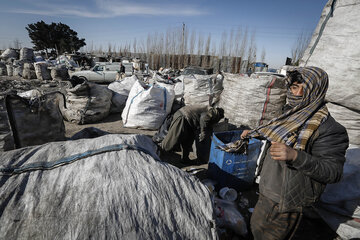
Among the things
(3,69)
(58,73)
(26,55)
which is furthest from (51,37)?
(58,73)

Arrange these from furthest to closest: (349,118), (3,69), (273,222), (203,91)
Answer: (3,69)
(203,91)
(349,118)
(273,222)

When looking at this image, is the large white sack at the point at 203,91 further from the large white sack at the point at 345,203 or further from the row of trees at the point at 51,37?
the row of trees at the point at 51,37

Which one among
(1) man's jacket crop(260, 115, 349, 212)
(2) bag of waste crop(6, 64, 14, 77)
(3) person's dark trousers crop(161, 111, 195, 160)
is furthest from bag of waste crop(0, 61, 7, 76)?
(1) man's jacket crop(260, 115, 349, 212)

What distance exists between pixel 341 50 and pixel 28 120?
3068 millimetres

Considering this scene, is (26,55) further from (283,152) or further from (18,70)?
(283,152)

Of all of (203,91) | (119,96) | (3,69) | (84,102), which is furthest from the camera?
(3,69)

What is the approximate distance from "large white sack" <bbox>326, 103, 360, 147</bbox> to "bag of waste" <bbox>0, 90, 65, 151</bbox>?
10.2 feet

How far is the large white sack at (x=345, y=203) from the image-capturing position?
5.19 feet

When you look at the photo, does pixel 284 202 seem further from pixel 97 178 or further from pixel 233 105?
pixel 233 105

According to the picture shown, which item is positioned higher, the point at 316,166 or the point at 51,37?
the point at 51,37

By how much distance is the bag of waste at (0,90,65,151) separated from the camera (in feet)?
5.28

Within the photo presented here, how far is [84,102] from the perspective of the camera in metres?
3.81

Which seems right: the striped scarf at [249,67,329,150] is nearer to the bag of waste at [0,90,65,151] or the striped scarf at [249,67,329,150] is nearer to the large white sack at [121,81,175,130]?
the bag of waste at [0,90,65,151]

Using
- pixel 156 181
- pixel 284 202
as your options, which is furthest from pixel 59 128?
pixel 284 202
